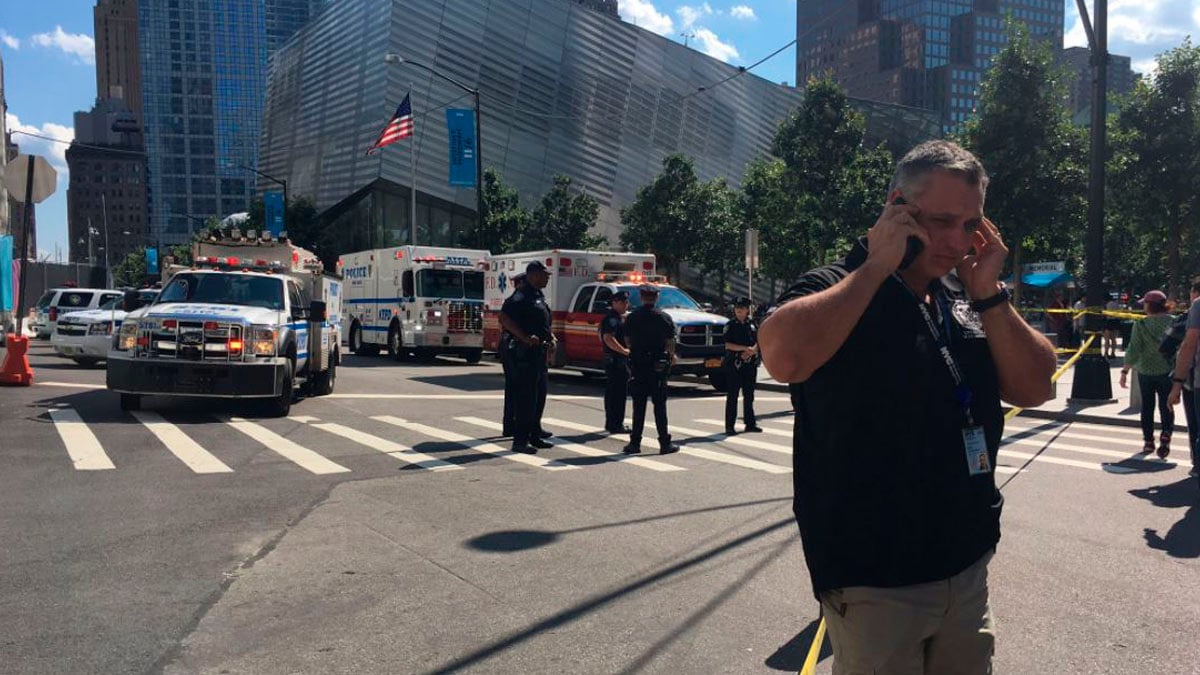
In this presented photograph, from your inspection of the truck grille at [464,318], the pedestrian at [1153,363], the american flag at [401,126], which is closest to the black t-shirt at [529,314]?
the pedestrian at [1153,363]

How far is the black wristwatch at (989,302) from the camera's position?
2.60 meters

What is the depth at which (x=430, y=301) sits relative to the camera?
24984mm

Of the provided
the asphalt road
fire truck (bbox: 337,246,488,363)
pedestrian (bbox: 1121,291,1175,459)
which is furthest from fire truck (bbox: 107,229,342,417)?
pedestrian (bbox: 1121,291,1175,459)

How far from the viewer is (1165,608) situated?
5.20 m

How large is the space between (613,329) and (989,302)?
31.9 feet

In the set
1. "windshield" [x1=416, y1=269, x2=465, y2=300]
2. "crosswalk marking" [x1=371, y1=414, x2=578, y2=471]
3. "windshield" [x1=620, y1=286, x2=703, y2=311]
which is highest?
"windshield" [x1=416, y1=269, x2=465, y2=300]

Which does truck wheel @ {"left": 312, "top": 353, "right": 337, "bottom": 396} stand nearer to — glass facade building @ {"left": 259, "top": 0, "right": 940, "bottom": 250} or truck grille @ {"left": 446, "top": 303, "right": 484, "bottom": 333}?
truck grille @ {"left": 446, "top": 303, "right": 484, "bottom": 333}

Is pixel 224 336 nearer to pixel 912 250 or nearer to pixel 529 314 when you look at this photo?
pixel 529 314

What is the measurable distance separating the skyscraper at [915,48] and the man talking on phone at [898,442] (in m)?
147

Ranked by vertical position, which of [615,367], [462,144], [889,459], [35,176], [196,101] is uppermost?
[196,101]

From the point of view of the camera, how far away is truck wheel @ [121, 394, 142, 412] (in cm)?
1302

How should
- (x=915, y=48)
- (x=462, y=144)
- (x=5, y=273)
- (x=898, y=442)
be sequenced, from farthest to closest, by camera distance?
(x=915, y=48), (x=462, y=144), (x=5, y=273), (x=898, y=442)

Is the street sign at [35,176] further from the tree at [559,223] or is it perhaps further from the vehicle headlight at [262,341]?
the tree at [559,223]

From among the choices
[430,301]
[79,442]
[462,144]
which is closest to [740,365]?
[79,442]
